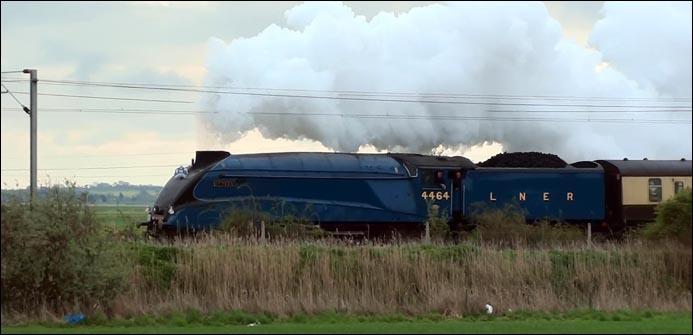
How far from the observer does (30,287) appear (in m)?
16.4

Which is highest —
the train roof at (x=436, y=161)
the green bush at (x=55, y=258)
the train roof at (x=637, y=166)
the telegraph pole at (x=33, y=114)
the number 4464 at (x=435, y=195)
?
the telegraph pole at (x=33, y=114)

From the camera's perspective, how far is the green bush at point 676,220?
1344 cm

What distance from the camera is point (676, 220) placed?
14.8 metres

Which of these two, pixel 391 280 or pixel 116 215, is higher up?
pixel 116 215

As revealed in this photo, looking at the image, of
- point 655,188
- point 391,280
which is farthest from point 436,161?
point 391,280

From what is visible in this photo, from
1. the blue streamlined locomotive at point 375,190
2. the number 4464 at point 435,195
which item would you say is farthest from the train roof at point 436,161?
the number 4464 at point 435,195

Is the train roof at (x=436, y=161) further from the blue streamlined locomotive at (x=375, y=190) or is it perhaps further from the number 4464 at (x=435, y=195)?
the number 4464 at (x=435, y=195)

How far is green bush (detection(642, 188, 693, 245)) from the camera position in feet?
44.1

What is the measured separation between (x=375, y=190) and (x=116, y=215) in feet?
41.3

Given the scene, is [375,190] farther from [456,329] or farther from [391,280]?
[456,329]

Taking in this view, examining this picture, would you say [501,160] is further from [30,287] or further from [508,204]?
[30,287]

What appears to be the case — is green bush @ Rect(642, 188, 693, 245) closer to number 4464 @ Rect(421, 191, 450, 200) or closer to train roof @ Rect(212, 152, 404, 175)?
number 4464 @ Rect(421, 191, 450, 200)

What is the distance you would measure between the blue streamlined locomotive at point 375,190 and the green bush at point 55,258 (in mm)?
12099

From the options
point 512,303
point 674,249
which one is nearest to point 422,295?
point 512,303
